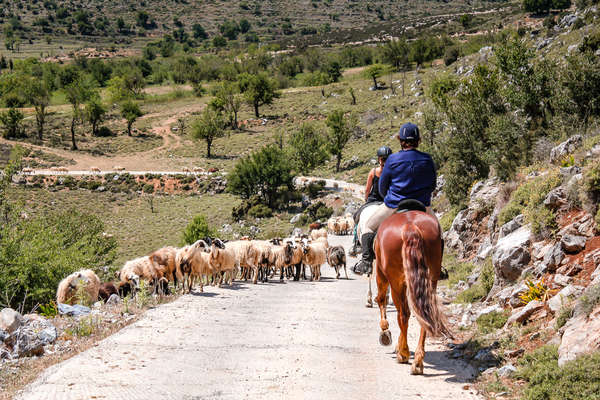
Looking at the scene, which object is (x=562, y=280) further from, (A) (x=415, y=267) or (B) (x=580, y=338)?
(A) (x=415, y=267)

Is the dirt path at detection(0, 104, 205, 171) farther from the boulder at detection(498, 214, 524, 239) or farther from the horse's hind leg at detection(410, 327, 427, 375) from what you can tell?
the horse's hind leg at detection(410, 327, 427, 375)

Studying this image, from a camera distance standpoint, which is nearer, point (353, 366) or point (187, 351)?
point (353, 366)

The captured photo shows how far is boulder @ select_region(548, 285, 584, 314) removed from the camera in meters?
6.86

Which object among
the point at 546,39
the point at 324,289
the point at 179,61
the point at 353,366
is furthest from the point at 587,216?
the point at 179,61

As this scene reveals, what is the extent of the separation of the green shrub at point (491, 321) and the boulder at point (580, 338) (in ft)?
6.19

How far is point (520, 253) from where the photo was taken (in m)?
9.16

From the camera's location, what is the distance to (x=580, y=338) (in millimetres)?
5645

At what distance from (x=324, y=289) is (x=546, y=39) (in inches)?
2006

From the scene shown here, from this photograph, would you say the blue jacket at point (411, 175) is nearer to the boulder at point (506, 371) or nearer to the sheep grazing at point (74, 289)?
the boulder at point (506, 371)

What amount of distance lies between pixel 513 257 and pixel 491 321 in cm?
164

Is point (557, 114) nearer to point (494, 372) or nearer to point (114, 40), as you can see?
point (494, 372)

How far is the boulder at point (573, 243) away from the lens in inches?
308

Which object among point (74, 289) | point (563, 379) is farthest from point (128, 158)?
point (563, 379)

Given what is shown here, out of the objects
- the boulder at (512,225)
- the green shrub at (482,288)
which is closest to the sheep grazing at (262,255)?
the green shrub at (482,288)
